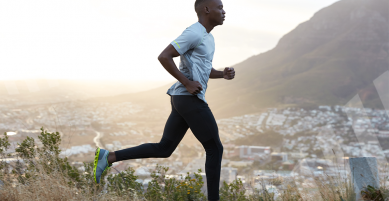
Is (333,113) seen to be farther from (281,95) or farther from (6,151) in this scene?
(6,151)

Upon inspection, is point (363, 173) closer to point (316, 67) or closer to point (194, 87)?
point (194, 87)

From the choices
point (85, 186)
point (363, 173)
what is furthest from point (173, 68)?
point (363, 173)

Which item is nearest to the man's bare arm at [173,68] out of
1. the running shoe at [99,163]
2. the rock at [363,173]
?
the running shoe at [99,163]

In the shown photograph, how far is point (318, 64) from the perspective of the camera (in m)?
74.4

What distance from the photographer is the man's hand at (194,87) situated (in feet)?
6.24

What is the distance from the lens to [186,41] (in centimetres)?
189

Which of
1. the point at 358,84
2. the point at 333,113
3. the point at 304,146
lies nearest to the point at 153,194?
the point at 304,146

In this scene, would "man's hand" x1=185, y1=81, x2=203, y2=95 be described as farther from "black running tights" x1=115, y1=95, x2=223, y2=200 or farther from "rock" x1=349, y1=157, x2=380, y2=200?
"rock" x1=349, y1=157, x2=380, y2=200

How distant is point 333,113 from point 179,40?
6009 centimetres

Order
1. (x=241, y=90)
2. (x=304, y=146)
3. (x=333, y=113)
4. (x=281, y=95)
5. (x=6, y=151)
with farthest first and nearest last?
(x=241, y=90), (x=281, y=95), (x=333, y=113), (x=304, y=146), (x=6, y=151)

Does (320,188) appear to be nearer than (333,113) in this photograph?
Yes

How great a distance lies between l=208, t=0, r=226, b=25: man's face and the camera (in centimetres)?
210

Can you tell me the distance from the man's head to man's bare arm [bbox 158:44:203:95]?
1.33 feet

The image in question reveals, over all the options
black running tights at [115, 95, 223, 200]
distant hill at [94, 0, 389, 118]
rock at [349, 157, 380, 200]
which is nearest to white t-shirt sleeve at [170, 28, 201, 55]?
black running tights at [115, 95, 223, 200]
